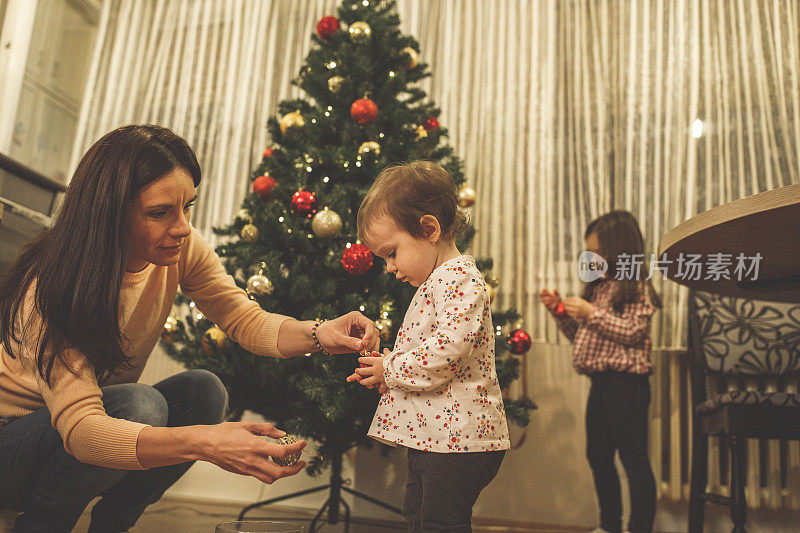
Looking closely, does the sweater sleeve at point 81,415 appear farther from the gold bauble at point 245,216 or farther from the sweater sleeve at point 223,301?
the gold bauble at point 245,216

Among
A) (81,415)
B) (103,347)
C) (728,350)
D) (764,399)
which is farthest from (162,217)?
(728,350)

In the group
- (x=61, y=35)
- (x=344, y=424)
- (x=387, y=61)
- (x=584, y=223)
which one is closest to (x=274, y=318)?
(x=344, y=424)

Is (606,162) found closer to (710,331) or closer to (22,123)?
(710,331)

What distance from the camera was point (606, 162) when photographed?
103 inches

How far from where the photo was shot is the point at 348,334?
4.11ft

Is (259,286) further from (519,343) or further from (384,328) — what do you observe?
(519,343)

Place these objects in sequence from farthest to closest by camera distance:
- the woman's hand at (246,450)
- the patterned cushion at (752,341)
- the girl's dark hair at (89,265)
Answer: the patterned cushion at (752,341), the girl's dark hair at (89,265), the woman's hand at (246,450)

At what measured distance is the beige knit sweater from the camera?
98cm

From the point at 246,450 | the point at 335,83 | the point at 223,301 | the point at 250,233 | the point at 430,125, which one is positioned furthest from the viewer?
the point at 430,125

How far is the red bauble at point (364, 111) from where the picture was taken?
Result: 78.1 inches

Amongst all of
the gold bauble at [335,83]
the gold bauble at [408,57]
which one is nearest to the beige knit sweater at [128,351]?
the gold bauble at [335,83]

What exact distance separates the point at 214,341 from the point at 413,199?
97 cm

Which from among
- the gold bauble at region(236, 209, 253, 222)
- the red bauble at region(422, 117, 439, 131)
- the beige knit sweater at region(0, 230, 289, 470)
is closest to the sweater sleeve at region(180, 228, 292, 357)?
the beige knit sweater at region(0, 230, 289, 470)

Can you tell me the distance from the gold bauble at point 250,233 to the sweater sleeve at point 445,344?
0.99 meters
